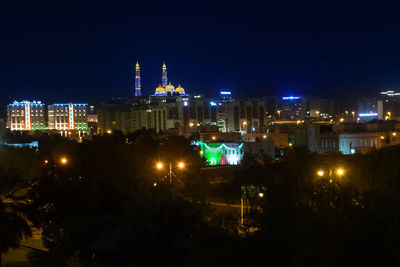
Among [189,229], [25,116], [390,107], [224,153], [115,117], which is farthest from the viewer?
[25,116]

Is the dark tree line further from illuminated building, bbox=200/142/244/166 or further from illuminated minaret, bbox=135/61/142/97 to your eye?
illuminated minaret, bbox=135/61/142/97

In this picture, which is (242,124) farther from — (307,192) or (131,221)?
(131,221)

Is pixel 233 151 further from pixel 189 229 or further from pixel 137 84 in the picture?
pixel 137 84

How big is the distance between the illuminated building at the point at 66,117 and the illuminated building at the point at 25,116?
7.23 ft

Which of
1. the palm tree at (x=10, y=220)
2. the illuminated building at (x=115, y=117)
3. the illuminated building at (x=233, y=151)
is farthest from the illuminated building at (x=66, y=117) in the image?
the palm tree at (x=10, y=220)

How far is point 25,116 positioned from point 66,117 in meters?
7.38

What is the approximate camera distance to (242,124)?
70.2 metres

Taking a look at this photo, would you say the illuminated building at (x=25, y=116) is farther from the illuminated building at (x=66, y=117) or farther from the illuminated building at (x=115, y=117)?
the illuminated building at (x=115, y=117)

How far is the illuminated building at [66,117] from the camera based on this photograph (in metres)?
95.2

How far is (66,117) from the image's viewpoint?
96000mm

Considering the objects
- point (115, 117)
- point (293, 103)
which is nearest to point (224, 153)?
point (115, 117)

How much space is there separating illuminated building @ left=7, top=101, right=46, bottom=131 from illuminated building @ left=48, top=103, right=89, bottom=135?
2.20 m

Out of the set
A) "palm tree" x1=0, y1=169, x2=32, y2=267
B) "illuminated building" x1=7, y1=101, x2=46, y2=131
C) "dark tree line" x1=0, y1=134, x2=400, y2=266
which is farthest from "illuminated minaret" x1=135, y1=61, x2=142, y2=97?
"palm tree" x1=0, y1=169, x2=32, y2=267

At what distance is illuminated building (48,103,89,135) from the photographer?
3748 inches
